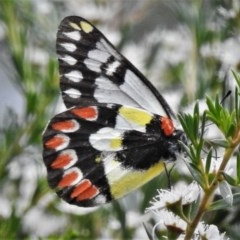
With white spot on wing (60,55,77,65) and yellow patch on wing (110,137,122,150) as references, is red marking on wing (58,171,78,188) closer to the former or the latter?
yellow patch on wing (110,137,122,150)

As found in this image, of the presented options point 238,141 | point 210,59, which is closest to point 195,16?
point 210,59

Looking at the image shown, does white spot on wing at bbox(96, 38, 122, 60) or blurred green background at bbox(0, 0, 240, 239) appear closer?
white spot on wing at bbox(96, 38, 122, 60)

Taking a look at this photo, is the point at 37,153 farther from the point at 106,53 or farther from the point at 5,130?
the point at 106,53

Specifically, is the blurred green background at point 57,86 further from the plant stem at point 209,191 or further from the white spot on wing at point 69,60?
the plant stem at point 209,191

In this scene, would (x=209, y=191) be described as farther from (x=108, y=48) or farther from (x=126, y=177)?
(x=108, y=48)

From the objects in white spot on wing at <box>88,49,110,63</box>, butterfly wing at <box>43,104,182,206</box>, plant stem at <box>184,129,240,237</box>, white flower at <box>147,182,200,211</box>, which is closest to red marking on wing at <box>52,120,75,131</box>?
butterfly wing at <box>43,104,182,206</box>
